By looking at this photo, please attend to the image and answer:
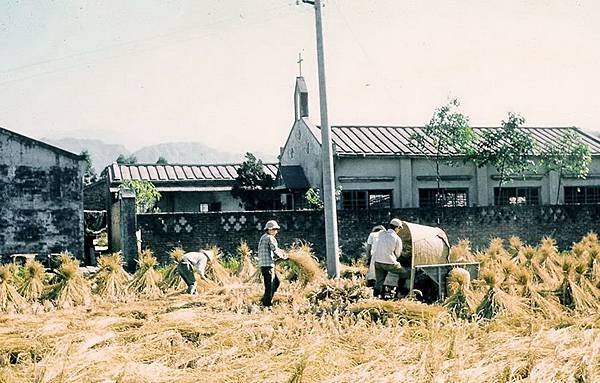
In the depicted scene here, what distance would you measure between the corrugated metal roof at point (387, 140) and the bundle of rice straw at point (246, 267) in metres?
7.35

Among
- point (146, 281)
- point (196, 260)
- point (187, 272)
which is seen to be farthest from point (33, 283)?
point (196, 260)

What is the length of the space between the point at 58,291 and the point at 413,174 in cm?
1447

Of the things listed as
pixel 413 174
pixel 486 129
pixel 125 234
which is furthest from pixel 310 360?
pixel 486 129

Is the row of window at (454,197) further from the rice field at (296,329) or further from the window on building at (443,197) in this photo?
the rice field at (296,329)

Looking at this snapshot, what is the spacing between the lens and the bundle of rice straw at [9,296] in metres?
10.8

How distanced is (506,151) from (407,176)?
359cm

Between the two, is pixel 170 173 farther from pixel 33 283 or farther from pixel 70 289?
pixel 70 289

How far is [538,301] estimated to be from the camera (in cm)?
884

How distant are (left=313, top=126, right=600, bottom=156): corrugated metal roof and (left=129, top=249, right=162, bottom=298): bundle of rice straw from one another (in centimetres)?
1009

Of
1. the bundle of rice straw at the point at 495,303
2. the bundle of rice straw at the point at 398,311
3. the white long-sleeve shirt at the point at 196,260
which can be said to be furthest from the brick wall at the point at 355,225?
the bundle of rice straw at the point at 495,303

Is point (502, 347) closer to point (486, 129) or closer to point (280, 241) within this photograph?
point (280, 241)

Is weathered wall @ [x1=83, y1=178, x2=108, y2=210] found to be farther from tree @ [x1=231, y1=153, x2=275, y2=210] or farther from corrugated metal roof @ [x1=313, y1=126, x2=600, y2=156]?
corrugated metal roof @ [x1=313, y1=126, x2=600, y2=156]

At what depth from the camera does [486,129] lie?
2591 centimetres

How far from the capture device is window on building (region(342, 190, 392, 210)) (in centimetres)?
2198
